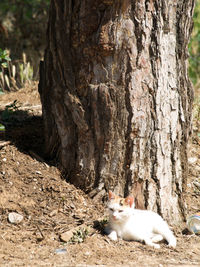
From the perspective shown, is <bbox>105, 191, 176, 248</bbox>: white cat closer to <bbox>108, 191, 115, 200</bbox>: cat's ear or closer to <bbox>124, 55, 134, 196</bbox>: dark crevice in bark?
<bbox>108, 191, 115, 200</bbox>: cat's ear

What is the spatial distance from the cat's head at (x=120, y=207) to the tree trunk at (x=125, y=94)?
0.30 m

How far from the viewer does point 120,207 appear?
12.0 ft

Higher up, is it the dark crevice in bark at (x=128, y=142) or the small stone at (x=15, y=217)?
the dark crevice in bark at (x=128, y=142)

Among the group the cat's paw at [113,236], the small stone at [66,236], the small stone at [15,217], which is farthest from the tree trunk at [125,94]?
the small stone at [15,217]

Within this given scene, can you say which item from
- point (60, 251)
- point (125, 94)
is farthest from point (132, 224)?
point (125, 94)

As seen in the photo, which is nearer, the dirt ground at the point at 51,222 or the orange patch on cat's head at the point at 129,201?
the dirt ground at the point at 51,222

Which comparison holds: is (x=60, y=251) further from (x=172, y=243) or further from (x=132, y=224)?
(x=172, y=243)

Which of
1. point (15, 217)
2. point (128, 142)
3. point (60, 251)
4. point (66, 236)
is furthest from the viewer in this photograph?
point (128, 142)

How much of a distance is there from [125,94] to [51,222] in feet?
4.83

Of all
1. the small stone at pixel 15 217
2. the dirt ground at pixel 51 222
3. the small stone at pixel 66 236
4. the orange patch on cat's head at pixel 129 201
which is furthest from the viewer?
the small stone at pixel 15 217

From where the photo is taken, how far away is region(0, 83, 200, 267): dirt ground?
A: 10.9 feet

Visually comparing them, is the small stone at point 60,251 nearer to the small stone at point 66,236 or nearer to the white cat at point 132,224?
the small stone at point 66,236

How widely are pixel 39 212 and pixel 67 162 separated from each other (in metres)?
0.64

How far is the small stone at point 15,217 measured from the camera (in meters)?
3.81
